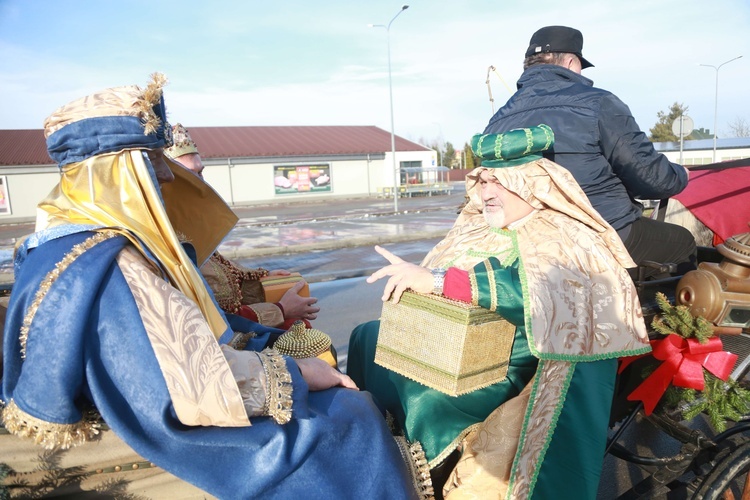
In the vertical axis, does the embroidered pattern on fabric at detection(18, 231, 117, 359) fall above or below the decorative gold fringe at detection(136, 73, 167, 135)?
below

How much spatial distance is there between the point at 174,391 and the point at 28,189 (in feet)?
94.7

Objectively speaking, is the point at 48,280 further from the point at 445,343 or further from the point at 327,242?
the point at 327,242

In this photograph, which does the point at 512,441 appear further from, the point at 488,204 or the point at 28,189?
the point at 28,189

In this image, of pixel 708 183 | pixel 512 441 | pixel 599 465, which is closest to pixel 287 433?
pixel 512 441

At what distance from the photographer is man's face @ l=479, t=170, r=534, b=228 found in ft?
6.90

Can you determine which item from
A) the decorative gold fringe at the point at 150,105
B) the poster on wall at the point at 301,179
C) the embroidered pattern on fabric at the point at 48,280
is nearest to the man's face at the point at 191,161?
the decorative gold fringe at the point at 150,105

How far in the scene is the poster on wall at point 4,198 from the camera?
24.8 m

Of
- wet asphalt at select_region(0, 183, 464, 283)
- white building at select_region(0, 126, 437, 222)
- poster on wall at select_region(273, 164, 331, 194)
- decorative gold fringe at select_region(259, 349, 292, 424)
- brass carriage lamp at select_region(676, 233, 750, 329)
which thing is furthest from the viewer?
poster on wall at select_region(273, 164, 331, 194)

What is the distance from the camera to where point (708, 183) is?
3.04 metres

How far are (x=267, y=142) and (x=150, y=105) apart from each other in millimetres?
32344

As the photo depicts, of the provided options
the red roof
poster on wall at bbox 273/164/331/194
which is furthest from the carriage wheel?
poster on wall at bbox 273/164/331/194

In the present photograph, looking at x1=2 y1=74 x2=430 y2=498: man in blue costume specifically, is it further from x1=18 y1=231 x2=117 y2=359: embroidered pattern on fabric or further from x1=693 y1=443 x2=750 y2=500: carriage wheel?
x1=693 y1=443 x2=750 y2=500: carriage wheel

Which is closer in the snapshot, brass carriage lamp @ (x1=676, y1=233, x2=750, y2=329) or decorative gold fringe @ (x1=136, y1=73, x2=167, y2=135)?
decorative gold fringe @ (x1=136, y1=73, x2=167, y2=135)

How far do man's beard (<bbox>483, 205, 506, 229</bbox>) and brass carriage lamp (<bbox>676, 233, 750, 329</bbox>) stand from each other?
0.77 meters
